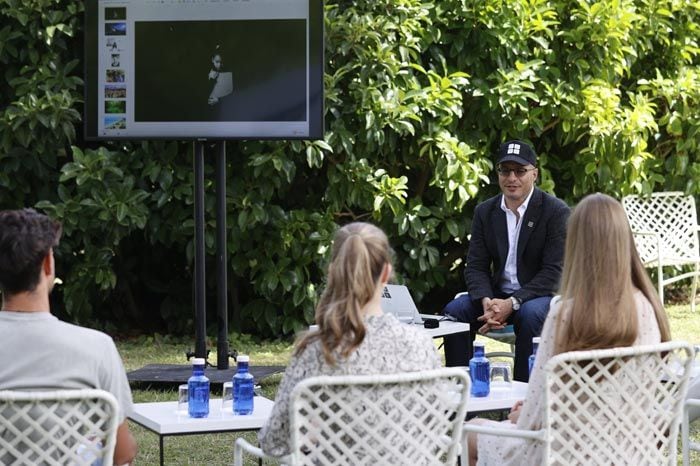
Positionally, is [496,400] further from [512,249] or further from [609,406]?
[512,249]

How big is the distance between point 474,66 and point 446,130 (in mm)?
542

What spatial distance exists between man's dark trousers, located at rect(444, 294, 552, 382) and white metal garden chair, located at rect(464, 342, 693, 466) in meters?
2.27

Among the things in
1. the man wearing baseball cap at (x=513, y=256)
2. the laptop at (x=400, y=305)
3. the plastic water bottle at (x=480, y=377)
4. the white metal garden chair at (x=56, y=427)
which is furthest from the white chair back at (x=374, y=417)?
Answer: the man wearing baseball cap at (x=513, y=256)

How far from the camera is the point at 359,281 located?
340cm

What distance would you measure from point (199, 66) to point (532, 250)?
203cm

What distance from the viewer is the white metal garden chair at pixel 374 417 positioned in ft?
10.4

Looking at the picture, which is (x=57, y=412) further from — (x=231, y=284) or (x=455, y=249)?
(x=455, y=249)

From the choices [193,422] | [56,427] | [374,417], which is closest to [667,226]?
[193,422]

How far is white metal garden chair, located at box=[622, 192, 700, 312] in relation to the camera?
32.7ft

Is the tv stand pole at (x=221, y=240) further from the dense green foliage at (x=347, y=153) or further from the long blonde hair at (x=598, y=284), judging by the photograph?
the long blonde hair at (x=598, y=284)

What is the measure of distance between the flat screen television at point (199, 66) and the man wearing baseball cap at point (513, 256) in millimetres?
1132

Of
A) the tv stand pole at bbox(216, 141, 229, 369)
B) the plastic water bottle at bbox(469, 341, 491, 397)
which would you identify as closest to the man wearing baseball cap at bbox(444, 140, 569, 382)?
the tv stand pole at bbox(216, 141, 229, 369)

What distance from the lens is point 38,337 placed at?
3.17 m

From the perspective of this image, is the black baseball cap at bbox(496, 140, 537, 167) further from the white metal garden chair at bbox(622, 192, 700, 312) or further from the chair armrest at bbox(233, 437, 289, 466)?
the white metal garden chair at bbox(622, 192, 700, 312)
